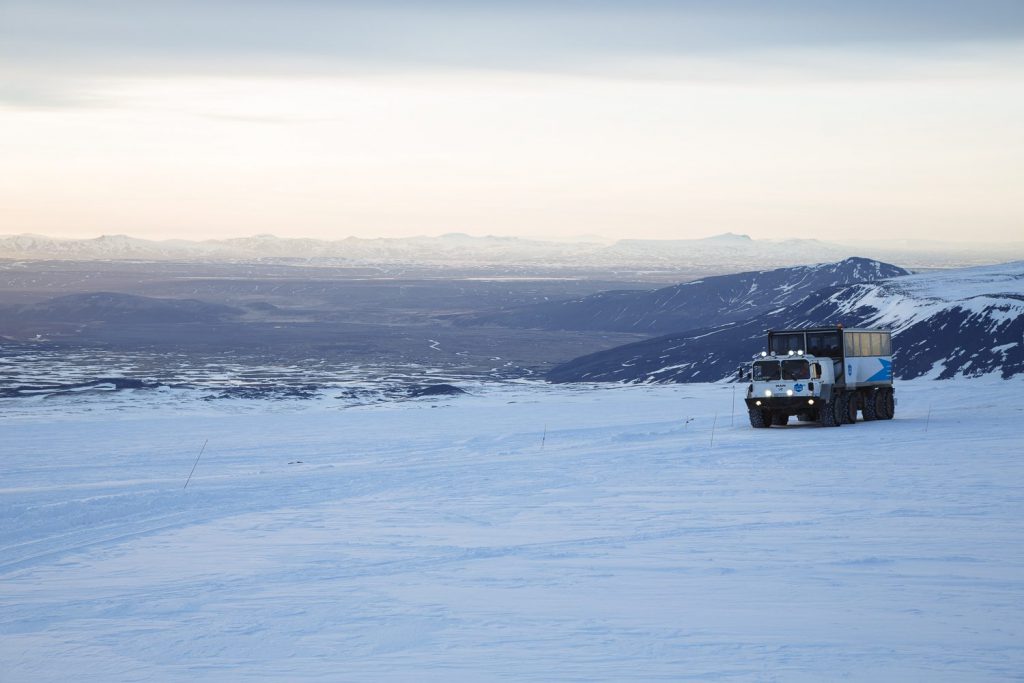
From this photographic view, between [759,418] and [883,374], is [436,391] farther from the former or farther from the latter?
[759,418]

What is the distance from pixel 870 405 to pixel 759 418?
4.72 meters

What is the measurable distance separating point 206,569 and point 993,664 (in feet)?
35.4

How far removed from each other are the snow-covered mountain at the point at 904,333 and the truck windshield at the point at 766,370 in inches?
1534

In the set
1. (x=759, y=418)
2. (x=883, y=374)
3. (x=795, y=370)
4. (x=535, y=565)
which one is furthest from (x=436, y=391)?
(x=535, y=565)

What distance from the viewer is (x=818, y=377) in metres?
35.9

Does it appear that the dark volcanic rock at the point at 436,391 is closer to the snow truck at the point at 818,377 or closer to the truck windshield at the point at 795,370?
the snow truck at the point at 818,377

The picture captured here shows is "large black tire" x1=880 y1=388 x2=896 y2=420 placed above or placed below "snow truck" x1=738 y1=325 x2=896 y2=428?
below

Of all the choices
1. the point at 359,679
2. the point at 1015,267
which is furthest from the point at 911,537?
the point at 1015,267

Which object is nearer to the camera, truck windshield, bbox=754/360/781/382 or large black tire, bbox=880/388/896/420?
truck windshield, bbox=754/360/781/382

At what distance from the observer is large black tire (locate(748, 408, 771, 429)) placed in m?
37.1

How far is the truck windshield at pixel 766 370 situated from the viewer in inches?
1425

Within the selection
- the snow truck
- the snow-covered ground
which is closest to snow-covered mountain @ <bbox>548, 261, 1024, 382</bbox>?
the snow truck

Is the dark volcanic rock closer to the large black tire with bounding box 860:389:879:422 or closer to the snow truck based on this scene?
the large black tire with bounding box 860:389:879:422

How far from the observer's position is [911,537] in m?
17.9
